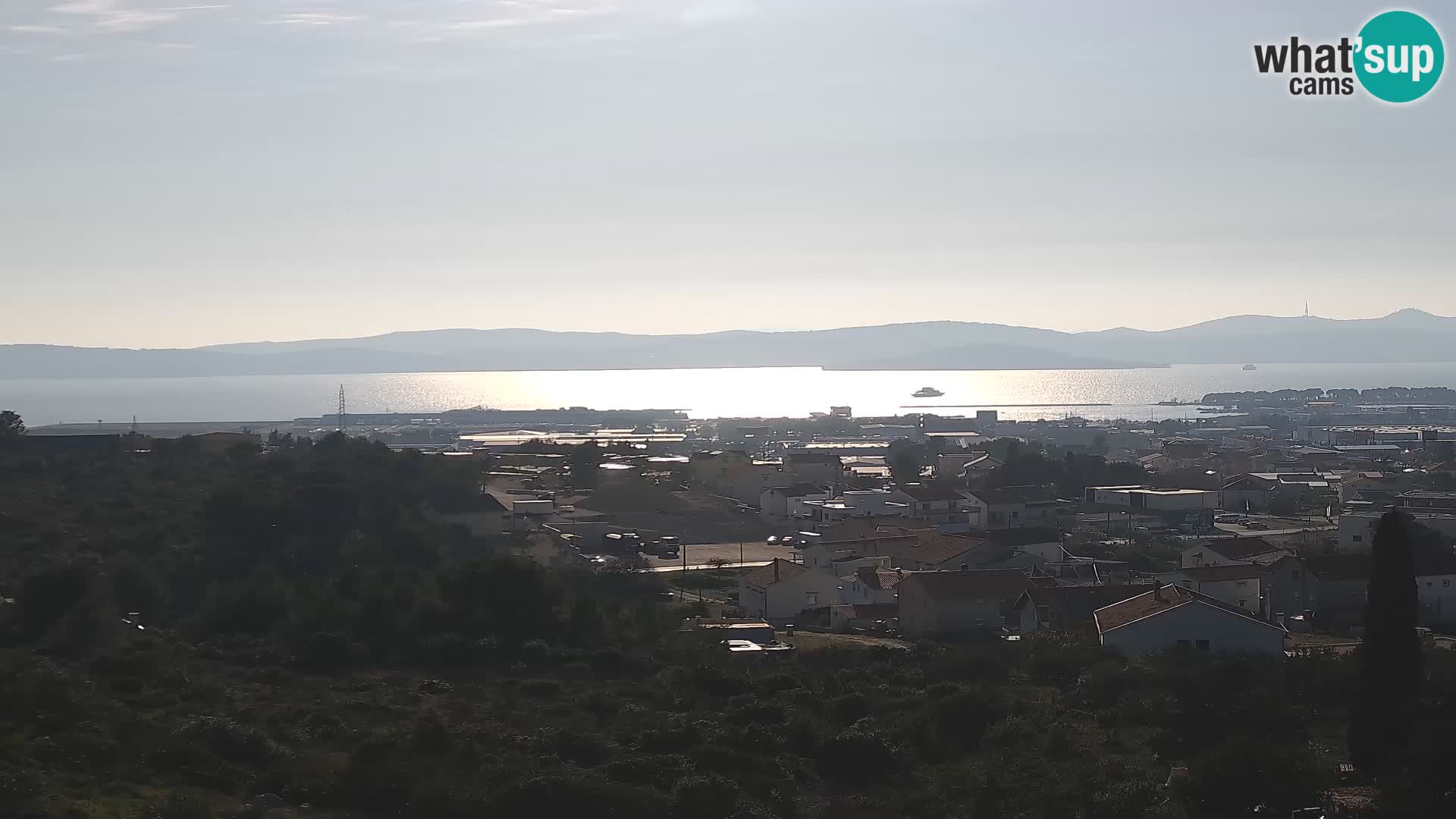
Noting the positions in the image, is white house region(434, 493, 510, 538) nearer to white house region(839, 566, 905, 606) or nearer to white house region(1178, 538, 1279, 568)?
white house region(839, 566, 905, 606)

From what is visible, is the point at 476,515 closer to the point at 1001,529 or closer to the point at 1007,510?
the point at 1001,529

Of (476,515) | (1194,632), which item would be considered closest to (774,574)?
(1194,632)

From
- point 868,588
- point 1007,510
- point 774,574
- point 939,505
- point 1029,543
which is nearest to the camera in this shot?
point 774,574

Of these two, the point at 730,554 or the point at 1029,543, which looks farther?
the point at 730,554

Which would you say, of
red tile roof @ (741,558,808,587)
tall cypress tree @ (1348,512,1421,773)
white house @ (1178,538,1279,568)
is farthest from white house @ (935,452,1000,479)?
tall cypress tree @ (1348,512,1421,773)

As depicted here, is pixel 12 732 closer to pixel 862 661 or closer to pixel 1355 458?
pixel 862 661

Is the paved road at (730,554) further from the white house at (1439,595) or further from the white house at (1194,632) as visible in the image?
the white house at (1439,595)

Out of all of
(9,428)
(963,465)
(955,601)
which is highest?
(9,428)
